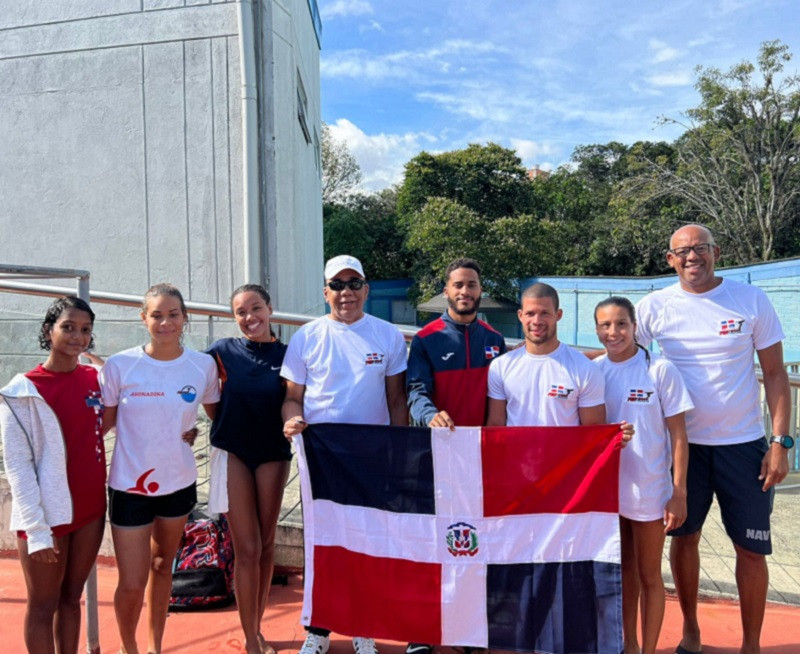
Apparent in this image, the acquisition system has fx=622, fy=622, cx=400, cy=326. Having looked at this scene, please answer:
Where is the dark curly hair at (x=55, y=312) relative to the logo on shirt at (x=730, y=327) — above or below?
above

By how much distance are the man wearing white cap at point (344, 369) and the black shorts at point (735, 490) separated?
146 centimetres

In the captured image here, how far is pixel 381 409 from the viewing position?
311 cm

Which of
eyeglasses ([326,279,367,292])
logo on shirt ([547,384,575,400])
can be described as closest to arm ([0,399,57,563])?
eyeglasses ([326,279,367,292])

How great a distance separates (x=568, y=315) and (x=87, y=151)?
65.1 feet

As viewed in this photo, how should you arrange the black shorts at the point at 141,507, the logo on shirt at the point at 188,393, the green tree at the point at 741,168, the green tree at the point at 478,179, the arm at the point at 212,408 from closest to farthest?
1. the black shorts at the point at 141,507
2. the logo on shirt at the point at 188,393
3. the arm at the point at 212,408
4. the green tree at the point at 741,168
5. the green tree at the point at 478,179

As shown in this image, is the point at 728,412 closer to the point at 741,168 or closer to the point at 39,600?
the point at 39,600

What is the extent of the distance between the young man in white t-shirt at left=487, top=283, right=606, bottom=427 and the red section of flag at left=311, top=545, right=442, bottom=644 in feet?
2.93

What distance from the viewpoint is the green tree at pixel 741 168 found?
70.3 ft

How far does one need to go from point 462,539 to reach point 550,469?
0.54 meters

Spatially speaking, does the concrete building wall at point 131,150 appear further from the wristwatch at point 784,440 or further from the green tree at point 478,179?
the green tree at point 478,179

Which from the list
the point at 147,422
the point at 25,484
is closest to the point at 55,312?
the point at 147,422

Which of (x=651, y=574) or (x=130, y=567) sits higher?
(x=130, y=567)

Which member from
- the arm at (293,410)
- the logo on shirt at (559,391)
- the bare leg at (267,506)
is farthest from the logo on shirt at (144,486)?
the logo on shirt at (559,391)

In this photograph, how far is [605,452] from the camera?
281 cm
